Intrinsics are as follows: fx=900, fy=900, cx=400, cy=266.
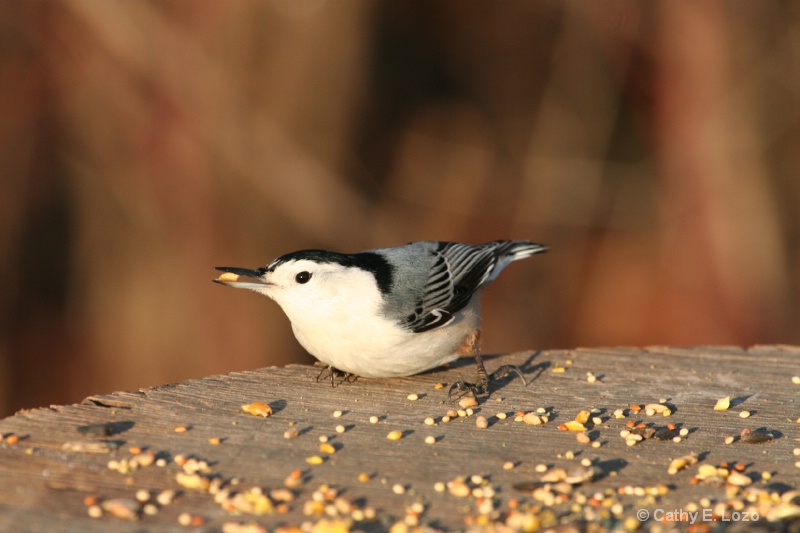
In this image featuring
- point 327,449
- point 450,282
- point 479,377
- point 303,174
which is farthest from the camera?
point 303,174

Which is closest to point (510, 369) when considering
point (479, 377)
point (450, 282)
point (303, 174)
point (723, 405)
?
point (479, 377)

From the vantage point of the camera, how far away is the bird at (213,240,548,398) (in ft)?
10.6

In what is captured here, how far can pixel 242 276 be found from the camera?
329 centimetres

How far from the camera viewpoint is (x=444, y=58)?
801 centimetres

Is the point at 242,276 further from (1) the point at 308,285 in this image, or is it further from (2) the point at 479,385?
(2) the point at 479,385

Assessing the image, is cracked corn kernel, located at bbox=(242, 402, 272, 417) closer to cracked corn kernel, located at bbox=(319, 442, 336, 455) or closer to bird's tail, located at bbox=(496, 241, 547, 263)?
cracked corn kernel, located at bbox=(319, 442, 336, 455)

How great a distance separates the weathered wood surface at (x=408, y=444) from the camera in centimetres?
233

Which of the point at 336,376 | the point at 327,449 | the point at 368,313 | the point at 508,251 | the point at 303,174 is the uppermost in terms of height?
the point at 303,174

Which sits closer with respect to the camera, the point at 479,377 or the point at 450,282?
the point at 479,377

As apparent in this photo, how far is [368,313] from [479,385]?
19.2 inches

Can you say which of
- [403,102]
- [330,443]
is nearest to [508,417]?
[330,443]

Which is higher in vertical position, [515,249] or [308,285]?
[515,249]

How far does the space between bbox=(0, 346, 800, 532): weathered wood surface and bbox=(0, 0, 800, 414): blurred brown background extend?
3.11 m

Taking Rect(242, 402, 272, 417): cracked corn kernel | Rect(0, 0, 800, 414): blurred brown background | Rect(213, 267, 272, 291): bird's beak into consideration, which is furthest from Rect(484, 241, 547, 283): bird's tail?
Rect(0, 0, 800, 414): blurred brown background
